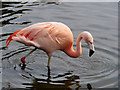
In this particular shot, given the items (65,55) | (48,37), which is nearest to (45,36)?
(48,37)

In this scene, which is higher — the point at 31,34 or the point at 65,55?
the point at 31,34

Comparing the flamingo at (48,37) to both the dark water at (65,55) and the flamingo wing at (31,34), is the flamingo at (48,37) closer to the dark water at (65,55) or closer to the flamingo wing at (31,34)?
the flamingo wing at (31,34)

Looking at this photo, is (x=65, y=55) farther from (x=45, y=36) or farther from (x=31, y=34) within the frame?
(x=31, y=34)

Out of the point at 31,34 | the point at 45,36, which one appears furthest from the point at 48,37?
the point at 31,34

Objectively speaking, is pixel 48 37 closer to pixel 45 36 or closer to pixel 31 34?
pixel 45 36

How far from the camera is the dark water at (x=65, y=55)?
214 inches

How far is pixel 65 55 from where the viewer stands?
654cm

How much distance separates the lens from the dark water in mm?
5441

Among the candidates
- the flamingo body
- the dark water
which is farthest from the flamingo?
the dark water

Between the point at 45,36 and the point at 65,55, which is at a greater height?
the point at 45,36

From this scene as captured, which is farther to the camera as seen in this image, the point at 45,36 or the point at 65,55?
the point at 65,55

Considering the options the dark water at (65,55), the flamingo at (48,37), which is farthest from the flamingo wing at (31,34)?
the dark water at (65,55)

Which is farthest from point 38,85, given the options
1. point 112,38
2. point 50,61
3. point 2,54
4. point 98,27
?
point 98,27

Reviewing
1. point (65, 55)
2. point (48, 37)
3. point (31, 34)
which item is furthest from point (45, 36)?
point (65, 55)
